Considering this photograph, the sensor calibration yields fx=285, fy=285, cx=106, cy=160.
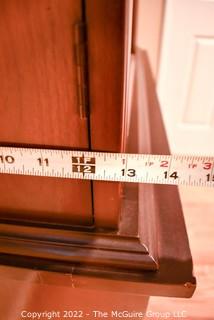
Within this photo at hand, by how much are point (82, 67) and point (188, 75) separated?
4.70 ft

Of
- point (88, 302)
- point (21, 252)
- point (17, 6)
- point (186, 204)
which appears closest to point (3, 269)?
point (21, 252)

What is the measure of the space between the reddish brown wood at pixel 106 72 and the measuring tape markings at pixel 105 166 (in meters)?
0.02

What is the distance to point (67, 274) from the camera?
0.41m

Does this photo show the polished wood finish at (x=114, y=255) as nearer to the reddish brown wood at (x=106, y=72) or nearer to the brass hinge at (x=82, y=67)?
the reddish brown wood at (x=106, y=72)

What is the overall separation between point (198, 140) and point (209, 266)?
41.2 inches

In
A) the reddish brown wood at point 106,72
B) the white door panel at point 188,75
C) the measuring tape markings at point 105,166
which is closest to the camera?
the reddish brown wood at point 106,72

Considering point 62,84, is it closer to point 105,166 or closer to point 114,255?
point 105,166

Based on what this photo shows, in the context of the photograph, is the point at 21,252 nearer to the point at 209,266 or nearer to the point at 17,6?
the point at 17,6

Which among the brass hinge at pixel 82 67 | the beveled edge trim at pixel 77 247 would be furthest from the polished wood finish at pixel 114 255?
the brass hinge at pixel 82 67

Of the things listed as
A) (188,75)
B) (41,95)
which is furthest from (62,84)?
(188,75)

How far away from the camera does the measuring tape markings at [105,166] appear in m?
0.38

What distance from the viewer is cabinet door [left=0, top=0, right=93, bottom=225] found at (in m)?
0.28

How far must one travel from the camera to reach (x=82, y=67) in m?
0.30

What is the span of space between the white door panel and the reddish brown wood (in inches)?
54.1
